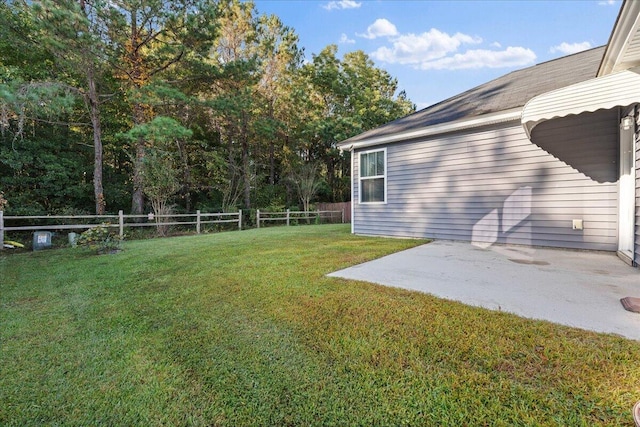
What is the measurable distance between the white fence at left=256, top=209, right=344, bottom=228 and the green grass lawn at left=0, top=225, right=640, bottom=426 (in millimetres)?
9516

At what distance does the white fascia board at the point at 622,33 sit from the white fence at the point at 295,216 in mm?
10760

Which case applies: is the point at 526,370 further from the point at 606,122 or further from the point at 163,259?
the point at 163,259

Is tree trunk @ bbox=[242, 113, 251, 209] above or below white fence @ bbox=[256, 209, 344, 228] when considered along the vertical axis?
above

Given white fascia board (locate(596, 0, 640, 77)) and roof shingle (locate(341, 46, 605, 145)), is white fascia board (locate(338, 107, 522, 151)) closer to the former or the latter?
roof shingle (locate(341, 46, 605, 145))

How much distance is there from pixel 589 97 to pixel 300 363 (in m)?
2.87

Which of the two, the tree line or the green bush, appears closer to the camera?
the green bush

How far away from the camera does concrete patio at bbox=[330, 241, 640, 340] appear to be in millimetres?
2104

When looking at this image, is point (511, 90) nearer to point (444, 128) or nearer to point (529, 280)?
point (444, 128)

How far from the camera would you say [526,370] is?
149 cm

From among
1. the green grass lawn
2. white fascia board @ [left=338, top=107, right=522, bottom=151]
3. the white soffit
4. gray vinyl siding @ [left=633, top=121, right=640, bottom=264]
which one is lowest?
the green grass lawn

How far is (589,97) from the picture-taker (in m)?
2.20

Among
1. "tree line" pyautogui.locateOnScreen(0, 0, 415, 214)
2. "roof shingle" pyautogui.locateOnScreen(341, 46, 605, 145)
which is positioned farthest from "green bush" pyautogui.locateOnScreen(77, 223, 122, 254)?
"roof shingle" pyautogui.locateOnScreen(341, 46, 605, 145)

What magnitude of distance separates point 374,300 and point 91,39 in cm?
1022

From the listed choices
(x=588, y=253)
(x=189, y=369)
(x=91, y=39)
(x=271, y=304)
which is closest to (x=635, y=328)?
(x=271, y=304)
